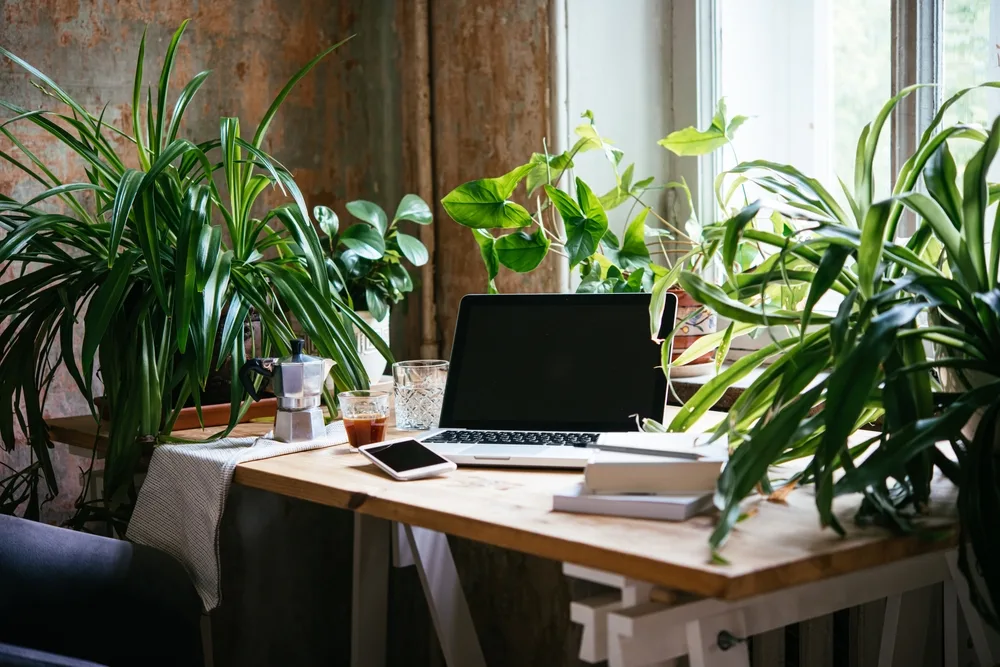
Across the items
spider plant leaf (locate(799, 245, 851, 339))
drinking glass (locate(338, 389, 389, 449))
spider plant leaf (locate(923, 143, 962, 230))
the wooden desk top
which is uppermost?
spider plant leaf (locate(923, 143, 962, 230))

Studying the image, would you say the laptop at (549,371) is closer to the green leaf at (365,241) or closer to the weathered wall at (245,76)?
the green leaf at (365,241)

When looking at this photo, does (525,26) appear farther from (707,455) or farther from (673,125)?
(707,455)

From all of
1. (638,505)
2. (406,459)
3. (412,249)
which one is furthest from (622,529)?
(412,249)

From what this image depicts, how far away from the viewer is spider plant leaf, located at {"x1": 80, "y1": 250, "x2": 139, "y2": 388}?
5.42ft

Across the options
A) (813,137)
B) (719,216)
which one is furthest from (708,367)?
(813,137)

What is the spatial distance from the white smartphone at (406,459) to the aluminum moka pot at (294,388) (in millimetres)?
203

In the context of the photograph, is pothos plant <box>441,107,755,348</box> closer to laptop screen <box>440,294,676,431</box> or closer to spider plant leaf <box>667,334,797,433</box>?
laptop screen <box>440,294,676,431</box>

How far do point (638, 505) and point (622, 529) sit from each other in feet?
0.20

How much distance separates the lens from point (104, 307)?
67.0 inches

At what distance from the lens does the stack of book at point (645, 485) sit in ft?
4.12

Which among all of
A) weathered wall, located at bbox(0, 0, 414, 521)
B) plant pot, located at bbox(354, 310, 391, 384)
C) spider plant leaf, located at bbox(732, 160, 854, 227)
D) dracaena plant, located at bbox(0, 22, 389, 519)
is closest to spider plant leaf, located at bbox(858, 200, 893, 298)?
spider plant leaf, located at bbox(732, 160, 854, 227)

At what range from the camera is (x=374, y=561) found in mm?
2008

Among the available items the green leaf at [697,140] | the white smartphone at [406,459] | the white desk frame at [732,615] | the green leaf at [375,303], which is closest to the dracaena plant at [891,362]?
the white desk frame at [732,615]

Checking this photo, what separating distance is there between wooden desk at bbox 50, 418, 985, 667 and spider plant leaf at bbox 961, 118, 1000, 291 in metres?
0.29
